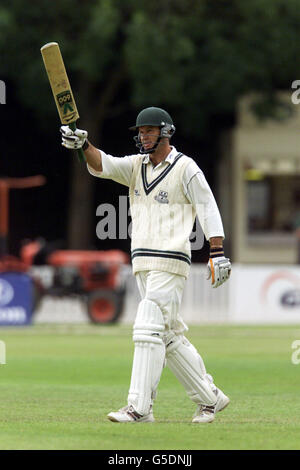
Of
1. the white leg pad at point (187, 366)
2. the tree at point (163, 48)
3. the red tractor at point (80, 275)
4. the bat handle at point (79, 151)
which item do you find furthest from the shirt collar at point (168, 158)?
the tree at point (163, 48)

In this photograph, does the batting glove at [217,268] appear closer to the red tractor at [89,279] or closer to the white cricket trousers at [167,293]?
the white cricket trousers at [167,293]

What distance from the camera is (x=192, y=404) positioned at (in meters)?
9.68

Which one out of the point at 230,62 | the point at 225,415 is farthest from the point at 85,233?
the point at 225,415

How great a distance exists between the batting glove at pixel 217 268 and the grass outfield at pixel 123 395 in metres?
0.95

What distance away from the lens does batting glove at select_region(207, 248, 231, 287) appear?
27.1 feet

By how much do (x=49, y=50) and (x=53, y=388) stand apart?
151 inches

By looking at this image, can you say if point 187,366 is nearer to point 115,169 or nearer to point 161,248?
point 161,248

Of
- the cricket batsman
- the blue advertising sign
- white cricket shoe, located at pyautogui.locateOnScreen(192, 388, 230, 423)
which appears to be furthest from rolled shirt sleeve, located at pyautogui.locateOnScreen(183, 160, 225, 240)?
the blue advertising sign

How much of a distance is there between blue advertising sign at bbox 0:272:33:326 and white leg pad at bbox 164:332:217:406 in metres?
12.7

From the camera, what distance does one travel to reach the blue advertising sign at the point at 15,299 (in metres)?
21.0

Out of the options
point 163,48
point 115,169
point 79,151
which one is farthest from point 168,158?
point 163,48

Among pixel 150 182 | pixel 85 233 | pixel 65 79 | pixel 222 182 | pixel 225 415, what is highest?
pixel 222 182

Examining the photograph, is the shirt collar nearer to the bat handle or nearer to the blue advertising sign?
the bat handle

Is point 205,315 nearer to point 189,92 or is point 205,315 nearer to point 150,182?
point 189,92
